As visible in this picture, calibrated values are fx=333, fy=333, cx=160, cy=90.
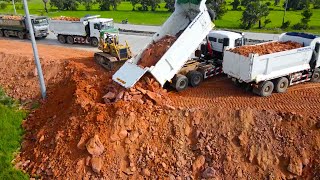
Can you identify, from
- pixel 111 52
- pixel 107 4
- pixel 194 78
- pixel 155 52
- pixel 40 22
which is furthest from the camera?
pixel 107 4

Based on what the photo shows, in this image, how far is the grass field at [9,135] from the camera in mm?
12336

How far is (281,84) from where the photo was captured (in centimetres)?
1442

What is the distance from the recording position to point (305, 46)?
1512cm

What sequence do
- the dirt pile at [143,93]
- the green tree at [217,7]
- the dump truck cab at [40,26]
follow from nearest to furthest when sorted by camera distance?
1. the dirt pile at [143,93]
2. the dump truck cab at [40,26]
3. the green tree at [217,7]

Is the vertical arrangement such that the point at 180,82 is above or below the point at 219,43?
below

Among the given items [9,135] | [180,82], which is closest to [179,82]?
[180,82]

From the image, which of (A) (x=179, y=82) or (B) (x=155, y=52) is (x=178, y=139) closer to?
(A) (x=179, y=82)

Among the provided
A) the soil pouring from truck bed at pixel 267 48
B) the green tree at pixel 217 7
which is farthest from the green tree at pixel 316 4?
the soil pouring from truck bed at pixel 267 48

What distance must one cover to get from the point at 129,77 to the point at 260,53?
18.2ft

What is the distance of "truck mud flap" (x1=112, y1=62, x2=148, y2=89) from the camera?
535 inches

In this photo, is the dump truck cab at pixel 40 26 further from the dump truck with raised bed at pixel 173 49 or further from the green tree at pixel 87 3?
the green tree at pixel 87 3

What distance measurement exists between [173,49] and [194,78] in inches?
79.4

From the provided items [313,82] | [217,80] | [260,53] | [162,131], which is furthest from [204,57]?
[162,131]

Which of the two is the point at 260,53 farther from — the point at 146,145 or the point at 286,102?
the point at 146,145
